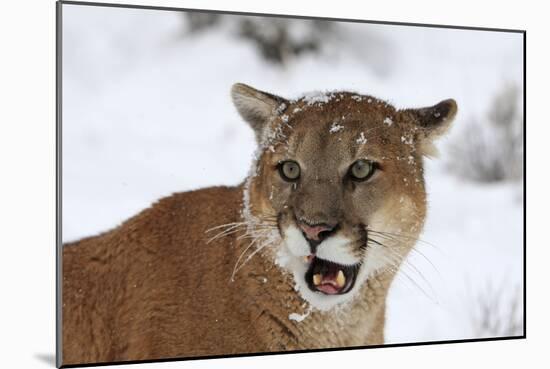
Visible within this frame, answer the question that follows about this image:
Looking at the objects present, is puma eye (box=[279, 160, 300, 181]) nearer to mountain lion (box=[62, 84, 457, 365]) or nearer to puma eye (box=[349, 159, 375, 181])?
mountain lion (box=[62, 84, 457, 365])

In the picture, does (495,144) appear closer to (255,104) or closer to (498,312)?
(498,312)

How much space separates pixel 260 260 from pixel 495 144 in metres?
1.98

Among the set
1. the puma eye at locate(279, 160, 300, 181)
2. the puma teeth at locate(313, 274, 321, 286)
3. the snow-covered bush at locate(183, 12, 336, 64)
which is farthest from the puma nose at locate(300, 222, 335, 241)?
the snow-covered bush at locate(183, 12, 336, 64)

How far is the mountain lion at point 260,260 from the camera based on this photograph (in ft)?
13.4

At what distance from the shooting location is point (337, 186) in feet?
13.3

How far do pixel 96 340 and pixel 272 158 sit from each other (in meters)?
1.30

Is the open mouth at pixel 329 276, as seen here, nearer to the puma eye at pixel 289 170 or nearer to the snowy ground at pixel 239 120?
the puma eye at pixel 289 170

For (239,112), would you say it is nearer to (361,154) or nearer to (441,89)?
(361,154)

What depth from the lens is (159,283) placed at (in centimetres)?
423

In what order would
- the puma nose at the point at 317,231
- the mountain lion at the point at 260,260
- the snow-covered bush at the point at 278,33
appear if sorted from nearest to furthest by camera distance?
the puma nose at the point at 317,231 → the mountain lion at the point at 260,260 → the snow-covered bush at the point at 278,33

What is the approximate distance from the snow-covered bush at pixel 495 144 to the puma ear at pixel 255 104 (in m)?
1.39

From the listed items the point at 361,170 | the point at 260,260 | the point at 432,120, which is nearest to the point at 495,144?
the point at 432,120

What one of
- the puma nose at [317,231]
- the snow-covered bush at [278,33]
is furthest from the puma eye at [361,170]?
the snow-covered bush at [278,33]

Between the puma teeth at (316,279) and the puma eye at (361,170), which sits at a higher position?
the puma eye at (361,170)
